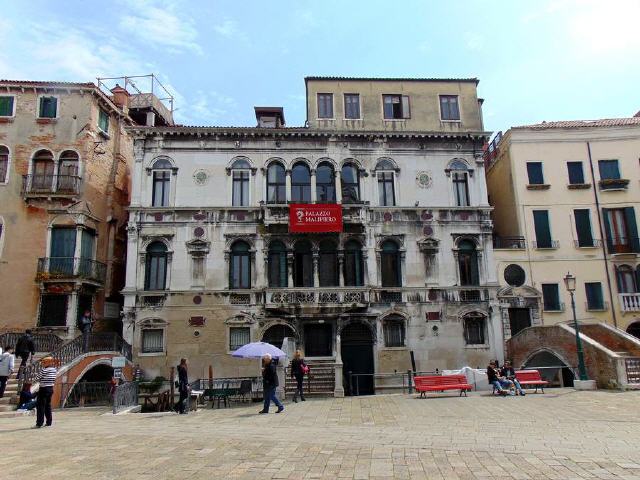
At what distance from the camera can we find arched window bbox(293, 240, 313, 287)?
82.4 ft

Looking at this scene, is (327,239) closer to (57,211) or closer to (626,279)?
(57,211)

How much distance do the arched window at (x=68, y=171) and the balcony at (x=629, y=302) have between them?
92.3 ft

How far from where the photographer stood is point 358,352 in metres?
24.5

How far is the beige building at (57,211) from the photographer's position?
23250 mm

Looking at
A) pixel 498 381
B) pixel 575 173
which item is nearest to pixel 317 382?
pixel 498 381

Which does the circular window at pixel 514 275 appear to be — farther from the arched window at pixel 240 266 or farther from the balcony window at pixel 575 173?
the arched window at pixel 240 266

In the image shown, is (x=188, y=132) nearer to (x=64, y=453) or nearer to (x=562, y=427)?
(x=64, y=453)

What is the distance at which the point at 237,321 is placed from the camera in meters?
24.1

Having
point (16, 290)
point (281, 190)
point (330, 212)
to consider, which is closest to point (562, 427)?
point (330, 212)

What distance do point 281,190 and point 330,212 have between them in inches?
122

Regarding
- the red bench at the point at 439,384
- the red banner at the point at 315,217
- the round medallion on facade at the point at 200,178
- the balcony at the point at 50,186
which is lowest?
the red bench at the point at 439,384

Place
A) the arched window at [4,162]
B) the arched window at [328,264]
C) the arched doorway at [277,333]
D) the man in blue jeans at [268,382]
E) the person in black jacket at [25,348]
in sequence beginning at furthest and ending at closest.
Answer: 1. the arched window at [328,264]
2. the arched window at [4,162]
3. the arched doorway at [277,333]
4. the person in black jacket at [25,348]
5. the man in blue jeans at [268,382]

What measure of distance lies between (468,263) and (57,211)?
67.8ft

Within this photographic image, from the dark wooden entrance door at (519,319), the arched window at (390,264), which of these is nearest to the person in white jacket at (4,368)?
the arched window at (390,264)
